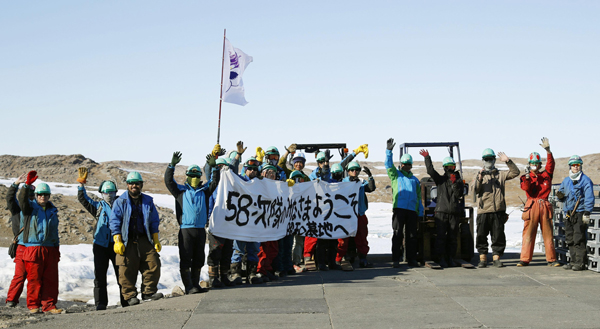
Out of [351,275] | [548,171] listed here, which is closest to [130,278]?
[351,275]

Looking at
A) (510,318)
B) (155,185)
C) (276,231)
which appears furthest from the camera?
(155,185)

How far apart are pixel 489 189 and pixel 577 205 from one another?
1.55 metres

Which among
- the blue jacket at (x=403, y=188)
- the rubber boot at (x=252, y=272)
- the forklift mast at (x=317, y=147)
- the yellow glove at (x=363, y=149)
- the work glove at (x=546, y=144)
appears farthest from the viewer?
the forklift mast at (x=317, y=147)

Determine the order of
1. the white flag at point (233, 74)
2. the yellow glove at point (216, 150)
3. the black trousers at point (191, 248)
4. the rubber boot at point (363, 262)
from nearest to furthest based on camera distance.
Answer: the black trousers at point (191, 248) < the yellow glove at point (216, 150) < the rubber boot at point (363, 262) < the white flag at point (233, 74)

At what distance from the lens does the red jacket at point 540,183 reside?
450 inches

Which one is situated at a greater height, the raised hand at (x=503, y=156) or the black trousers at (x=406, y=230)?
the raised hand at (x=503, y=156)

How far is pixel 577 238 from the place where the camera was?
35.6 ft

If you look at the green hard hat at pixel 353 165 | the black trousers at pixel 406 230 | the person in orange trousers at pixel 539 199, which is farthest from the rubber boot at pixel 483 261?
the green hard hat at pixel 353 165

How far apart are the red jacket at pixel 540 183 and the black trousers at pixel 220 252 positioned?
572cm

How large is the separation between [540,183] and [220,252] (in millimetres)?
6280

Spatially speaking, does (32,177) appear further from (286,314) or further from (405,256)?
(405,256)

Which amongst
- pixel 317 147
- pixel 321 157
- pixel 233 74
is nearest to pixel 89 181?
pixel 233 74

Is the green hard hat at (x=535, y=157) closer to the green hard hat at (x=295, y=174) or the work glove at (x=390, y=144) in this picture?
the work glove at (x=390, y=144)

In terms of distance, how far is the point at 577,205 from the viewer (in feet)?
35.7
